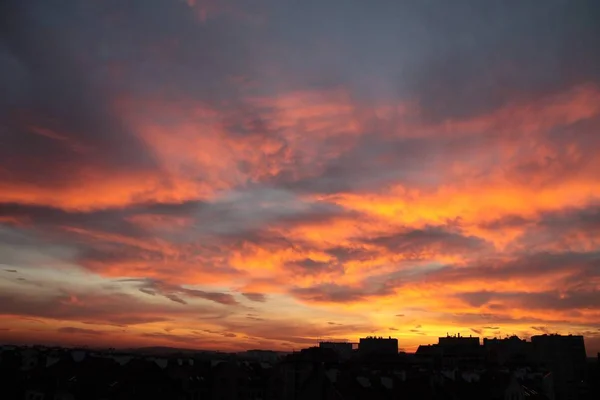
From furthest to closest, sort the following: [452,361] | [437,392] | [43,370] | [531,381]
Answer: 1. [452,361]
2. [531,381]
3. [43,370]
4. [437,392]

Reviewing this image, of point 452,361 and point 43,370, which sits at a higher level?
point 452,361

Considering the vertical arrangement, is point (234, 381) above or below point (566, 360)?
below

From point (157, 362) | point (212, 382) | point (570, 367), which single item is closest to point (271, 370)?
point (212, 382)

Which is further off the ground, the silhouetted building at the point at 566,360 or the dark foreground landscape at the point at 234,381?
the silhouetted building at the point at 566,360

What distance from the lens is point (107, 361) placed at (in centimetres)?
9719

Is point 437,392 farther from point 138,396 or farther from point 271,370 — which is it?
point 138,396

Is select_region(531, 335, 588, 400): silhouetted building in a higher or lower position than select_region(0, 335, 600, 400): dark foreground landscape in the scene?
higher

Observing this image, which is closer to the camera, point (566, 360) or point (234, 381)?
point (234, 381)

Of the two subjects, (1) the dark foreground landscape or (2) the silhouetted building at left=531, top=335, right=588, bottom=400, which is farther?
(2) the silhouetted building at left=531, top=335, right=588, bottom=400

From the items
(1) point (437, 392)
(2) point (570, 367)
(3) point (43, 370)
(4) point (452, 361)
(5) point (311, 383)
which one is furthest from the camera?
(2) point (570, 367)

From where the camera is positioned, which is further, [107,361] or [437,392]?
[107,361]

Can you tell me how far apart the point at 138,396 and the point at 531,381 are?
74.8m

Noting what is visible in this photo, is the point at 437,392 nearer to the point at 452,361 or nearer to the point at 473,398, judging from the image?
the point at 473,398

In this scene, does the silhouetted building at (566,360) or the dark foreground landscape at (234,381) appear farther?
the silhouetted building at (566,360)
